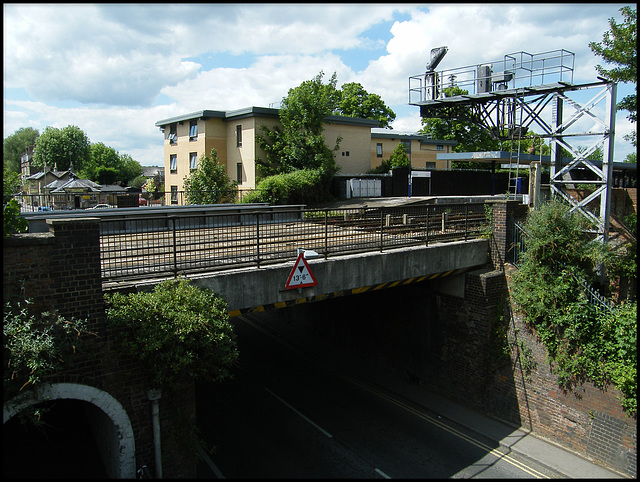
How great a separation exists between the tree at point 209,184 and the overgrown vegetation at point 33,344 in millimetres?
20804

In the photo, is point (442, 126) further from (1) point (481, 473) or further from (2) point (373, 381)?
(1) point (481, 473)

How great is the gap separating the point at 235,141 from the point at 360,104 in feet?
105

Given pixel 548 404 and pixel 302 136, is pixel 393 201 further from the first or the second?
pixel 548 404

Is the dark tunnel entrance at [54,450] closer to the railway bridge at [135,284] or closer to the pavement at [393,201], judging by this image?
the railway bridge at [135,284]

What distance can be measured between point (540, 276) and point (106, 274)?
1092 centimetres

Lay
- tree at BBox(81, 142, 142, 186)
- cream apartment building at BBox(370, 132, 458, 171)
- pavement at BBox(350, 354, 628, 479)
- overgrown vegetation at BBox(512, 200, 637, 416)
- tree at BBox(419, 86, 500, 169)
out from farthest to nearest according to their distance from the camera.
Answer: tree at BBox(81, 142, 142, 186)
tree at BBox(419, 86, 500, 169)
cream apartment building at BBox(370, 132, 458, 171)
overgrown vegetation at BBox(512, 200, 637, 416)
pavement at BBox(350, 354, 628, 479)

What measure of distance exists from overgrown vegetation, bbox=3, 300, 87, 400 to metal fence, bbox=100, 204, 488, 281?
4.13ft

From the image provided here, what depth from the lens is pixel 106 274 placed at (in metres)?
9.15

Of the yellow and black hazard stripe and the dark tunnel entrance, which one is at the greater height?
the yellow and black hazard stripe

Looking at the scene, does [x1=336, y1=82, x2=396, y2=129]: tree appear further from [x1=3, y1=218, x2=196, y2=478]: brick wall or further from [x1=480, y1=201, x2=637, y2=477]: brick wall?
[x1=3, y1=218, x2=196, y2=478]: brick wall

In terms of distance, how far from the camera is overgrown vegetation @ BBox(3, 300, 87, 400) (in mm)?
6785

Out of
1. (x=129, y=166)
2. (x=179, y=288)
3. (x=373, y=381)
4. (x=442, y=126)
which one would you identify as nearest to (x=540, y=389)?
(x=373, y=381)

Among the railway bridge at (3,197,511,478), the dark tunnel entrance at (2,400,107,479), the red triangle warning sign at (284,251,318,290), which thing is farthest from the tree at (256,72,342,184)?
the dark tunnel entrance at (2,400,107,479)

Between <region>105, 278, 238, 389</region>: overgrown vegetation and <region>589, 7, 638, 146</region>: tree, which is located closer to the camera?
<region>105, 278, 238, 389</region>: overgrown vegetation
